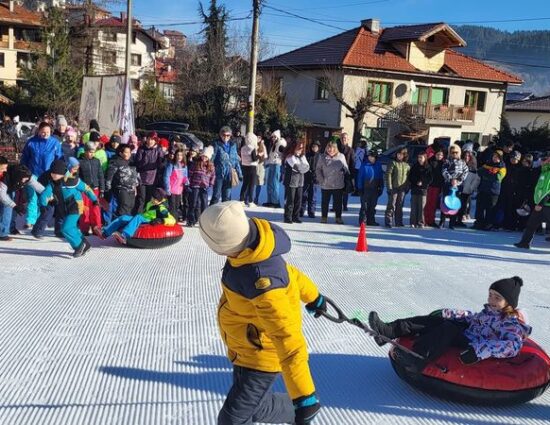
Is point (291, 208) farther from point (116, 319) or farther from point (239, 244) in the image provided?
point (239, 244)

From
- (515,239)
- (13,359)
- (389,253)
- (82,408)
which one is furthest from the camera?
(515,239)

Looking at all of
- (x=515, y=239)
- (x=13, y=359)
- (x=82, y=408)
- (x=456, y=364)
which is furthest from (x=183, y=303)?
(x=515, y=239)

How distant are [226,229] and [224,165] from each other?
8.56 meters

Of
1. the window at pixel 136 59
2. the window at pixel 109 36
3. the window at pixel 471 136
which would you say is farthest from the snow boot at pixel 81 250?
the window at pixel 136 59

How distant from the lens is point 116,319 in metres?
5.23

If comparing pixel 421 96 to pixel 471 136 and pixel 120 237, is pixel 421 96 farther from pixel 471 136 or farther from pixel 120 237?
pixel 120 237

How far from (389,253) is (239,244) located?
21.3ft

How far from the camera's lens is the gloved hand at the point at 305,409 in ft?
8.52

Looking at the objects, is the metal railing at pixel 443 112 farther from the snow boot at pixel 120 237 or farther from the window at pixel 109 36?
the snow boot at pixel 120 237

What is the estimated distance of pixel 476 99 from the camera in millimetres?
38906

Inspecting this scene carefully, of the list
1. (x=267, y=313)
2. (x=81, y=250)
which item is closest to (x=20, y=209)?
(x=81, y=250)

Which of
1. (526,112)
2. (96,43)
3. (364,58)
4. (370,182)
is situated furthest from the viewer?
(526,112)

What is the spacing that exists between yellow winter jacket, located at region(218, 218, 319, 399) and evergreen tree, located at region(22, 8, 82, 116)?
33421mm

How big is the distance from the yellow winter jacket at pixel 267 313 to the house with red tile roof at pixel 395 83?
30930 mm
